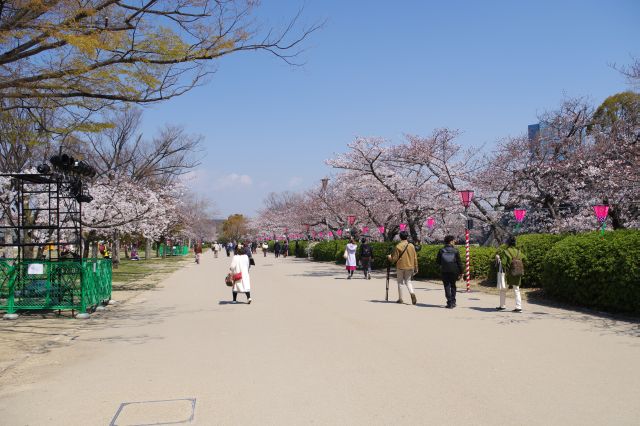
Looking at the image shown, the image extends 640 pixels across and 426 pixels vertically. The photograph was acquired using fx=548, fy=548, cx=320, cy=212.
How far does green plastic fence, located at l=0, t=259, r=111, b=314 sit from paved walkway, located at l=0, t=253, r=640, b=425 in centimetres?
94

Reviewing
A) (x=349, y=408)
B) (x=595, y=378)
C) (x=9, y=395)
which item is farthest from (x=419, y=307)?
(x=9, y=395)

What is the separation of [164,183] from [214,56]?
110 feet

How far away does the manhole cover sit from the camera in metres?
4.68

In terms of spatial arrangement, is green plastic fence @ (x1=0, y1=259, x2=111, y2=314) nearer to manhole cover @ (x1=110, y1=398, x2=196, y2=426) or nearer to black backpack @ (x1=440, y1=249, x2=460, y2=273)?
manhole cover @ (x1=110, y1=398, x2=196, y2=426)

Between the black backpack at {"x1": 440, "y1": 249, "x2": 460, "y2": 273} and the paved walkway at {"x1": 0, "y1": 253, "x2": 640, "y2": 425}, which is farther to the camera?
the black backpack at {"x1": 440, "y1": 249, "x2": 460, "y2": 273}

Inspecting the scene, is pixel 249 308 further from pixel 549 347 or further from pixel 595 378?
pixel 595 378

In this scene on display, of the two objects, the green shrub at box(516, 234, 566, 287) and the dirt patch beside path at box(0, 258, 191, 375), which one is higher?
the green shrub at box(516, 234, 566, 287)

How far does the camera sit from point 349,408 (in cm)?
495

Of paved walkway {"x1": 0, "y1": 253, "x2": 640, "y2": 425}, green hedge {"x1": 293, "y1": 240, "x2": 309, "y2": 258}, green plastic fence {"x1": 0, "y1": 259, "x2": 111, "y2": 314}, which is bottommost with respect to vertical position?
paved walkway {"x1": 0, "y1": 253, "x2": 640, "y2": 425}

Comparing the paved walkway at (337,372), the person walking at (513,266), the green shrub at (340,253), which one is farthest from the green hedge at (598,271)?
the green shrub at (340,253)

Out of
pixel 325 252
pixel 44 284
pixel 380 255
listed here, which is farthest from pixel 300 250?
pixel 44 284

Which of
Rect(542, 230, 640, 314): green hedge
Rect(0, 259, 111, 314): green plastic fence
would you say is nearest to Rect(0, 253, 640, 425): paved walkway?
Rect(542, 230, 640, 314): green hedge

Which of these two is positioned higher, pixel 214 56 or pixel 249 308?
pixel 214 56

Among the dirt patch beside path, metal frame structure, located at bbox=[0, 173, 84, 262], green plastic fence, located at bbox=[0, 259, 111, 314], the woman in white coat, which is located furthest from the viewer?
the woman in white coat
